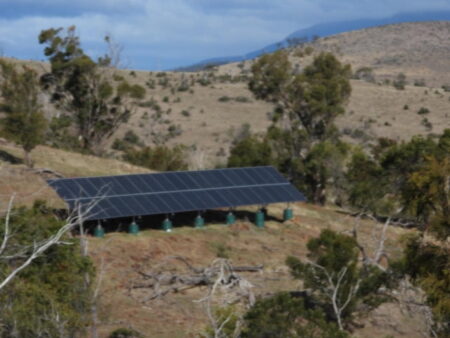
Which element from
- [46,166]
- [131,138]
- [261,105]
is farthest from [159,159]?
[261,105]

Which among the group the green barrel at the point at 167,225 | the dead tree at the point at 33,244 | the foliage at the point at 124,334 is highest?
the dead tree at the point at 33,244

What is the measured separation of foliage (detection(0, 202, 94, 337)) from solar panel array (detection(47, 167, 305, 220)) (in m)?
Result: 9.24

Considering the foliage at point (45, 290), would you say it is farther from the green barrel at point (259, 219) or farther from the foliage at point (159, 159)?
the foliage at point (159, 159)

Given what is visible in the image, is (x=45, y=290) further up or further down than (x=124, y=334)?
further up

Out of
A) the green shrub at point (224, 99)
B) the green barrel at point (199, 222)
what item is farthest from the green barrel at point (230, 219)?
the green shrub at point (224, 99)

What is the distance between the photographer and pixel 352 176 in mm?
39125

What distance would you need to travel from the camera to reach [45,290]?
1661 cm

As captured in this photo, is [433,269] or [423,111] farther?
[423,111]

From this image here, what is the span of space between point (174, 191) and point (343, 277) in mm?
11329

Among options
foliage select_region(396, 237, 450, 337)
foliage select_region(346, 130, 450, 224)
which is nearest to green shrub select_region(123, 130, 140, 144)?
foliage select_region(346, 130, 450, 224)

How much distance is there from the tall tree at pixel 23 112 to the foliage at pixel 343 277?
18.2 m

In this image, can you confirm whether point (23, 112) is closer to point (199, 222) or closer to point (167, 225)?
point (167, 225)

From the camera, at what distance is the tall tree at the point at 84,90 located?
45.1 m

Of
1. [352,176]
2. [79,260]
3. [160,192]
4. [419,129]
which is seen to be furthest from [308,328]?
[419,129]
